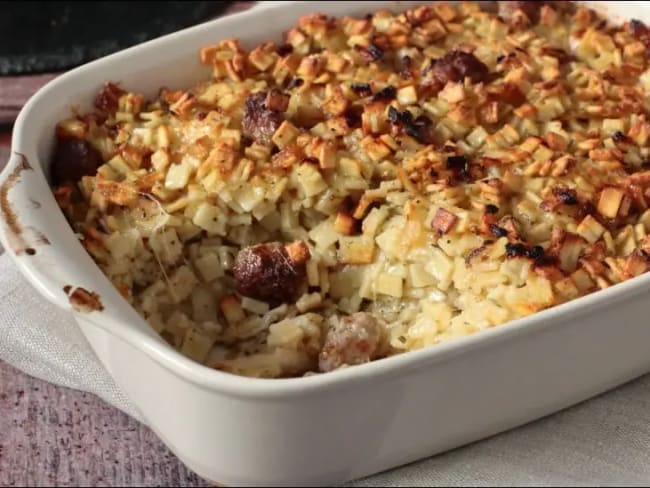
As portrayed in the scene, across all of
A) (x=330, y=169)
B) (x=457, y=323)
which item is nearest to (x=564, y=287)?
(x=457, y=323)

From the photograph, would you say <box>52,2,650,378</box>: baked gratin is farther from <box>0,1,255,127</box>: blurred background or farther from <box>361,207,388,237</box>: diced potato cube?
<box>0,1,255,127</box>: blurred background

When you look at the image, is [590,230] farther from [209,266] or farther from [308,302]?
[209,266]

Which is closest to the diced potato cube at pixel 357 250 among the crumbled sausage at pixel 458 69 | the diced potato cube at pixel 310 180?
the diced potato cube at pixel 310 180

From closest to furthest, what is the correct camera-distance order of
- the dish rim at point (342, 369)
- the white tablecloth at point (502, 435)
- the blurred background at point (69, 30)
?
the dish rim at point (342, 369) < the white tablecloth at point (502, 435) < the blurred background at point (69, 30)

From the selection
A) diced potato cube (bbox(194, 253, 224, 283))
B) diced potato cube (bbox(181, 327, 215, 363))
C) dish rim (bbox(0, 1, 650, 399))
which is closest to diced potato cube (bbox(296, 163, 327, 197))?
diced potato cube (bbox(194, 253, 224, 283))

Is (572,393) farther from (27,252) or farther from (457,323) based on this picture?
(27,252)

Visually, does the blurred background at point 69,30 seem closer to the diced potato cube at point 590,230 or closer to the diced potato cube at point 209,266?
the diced potato cube at point 209,266
